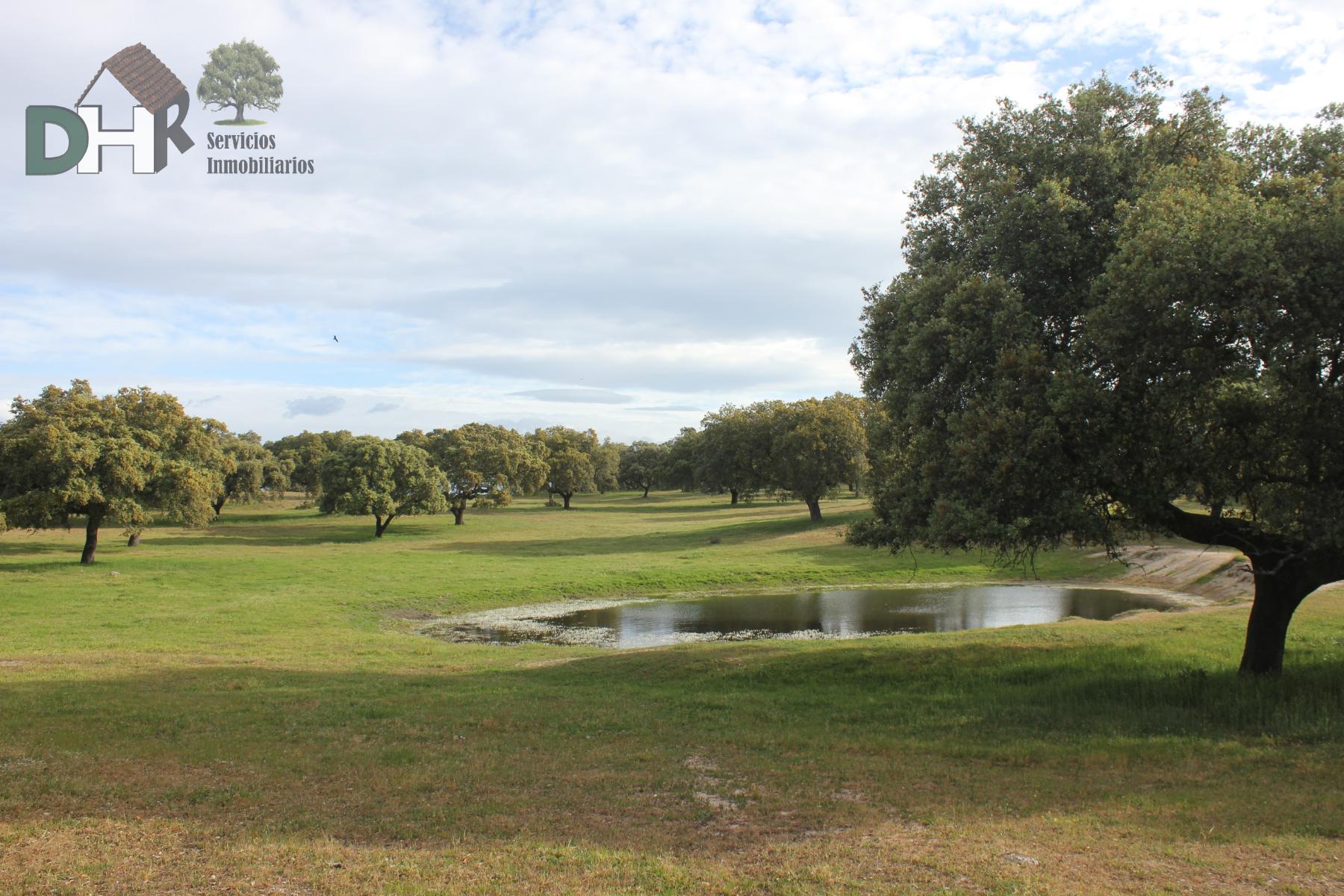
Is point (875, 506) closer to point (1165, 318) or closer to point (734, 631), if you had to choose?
point (1165, 318)

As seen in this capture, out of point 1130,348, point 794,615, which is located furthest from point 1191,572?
point 1130,348

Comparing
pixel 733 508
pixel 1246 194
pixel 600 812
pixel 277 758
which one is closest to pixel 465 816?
pixel 600 812

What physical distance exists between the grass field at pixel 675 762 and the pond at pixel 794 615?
5202 mm

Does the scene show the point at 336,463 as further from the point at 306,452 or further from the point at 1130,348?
the point at 1130,348

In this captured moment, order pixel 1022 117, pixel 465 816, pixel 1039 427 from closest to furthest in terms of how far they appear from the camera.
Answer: pixel 465 816 → pixel 1039 427 → pixel 1022 117

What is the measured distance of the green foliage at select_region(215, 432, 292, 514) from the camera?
88.3 m

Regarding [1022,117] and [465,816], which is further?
[1022,117]

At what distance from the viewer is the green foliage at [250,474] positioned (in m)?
88.3

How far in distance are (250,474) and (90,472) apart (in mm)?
50651

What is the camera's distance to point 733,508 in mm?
102062

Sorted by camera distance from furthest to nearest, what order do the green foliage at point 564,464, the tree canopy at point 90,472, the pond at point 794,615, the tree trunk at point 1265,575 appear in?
1. the green foliage at point 564,464
2. the tree canopy at point 90,472
3. the pond at point 794,615
4. the tree trunk at point 1265,575

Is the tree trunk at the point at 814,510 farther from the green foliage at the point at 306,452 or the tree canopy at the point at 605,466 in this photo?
the tree canopy at the point at 605,466

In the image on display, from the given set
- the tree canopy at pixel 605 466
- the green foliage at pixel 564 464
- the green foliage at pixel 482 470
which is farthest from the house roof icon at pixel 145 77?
the tree canopy at pixel 605 466

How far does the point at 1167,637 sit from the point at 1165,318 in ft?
38.7
